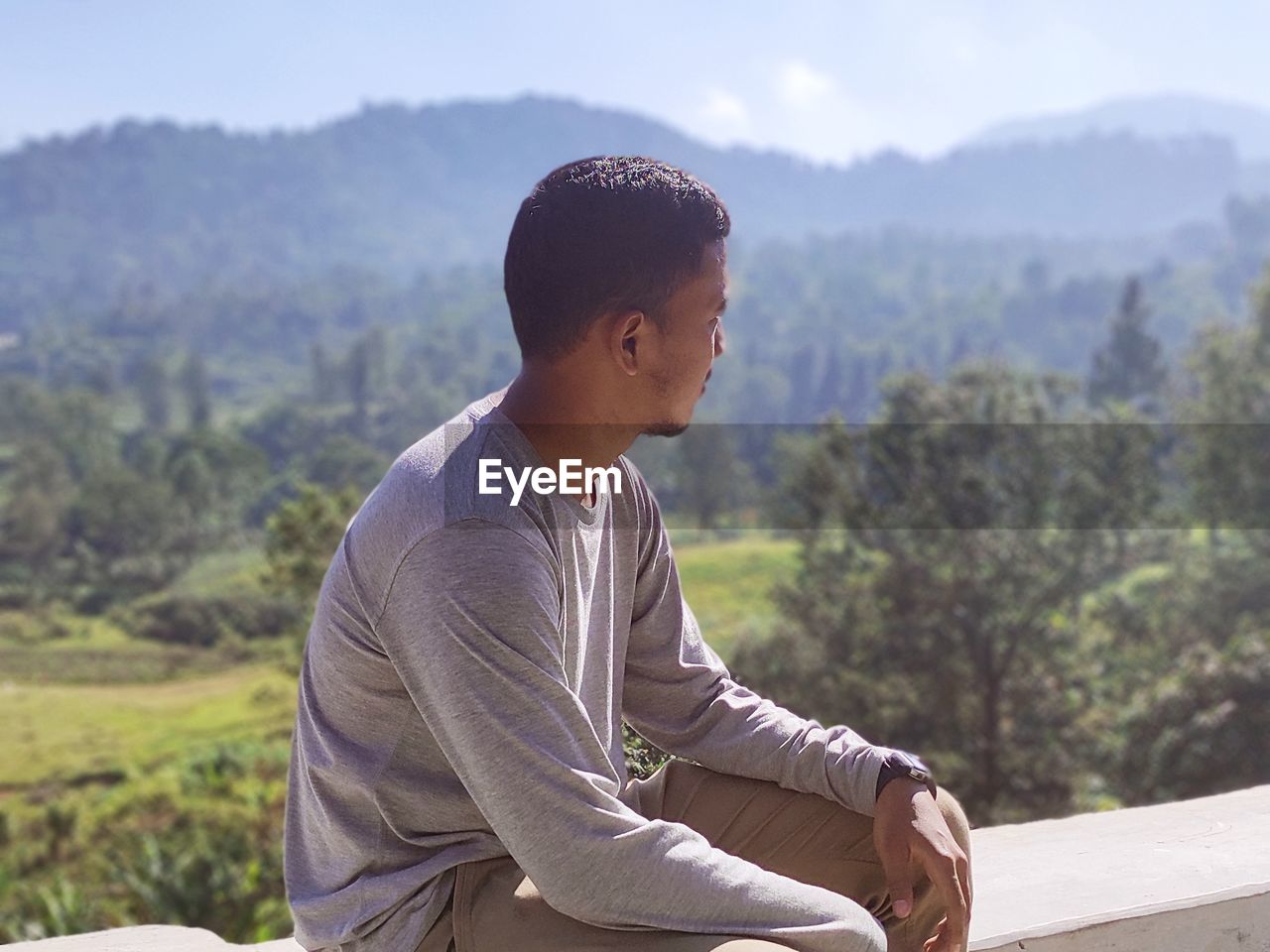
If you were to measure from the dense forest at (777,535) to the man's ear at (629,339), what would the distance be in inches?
25.4

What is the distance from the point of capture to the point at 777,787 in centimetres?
161

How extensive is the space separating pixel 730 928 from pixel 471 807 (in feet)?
0.96

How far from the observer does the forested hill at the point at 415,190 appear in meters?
129

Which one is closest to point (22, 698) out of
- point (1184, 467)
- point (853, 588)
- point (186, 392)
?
point (853, 588)

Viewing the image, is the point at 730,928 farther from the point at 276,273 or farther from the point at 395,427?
the point at 276,273

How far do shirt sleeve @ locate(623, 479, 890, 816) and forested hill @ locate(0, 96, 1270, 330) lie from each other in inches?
4425

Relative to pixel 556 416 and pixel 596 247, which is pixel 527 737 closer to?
pixel 556 416

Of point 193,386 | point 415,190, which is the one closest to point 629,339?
point 193,386

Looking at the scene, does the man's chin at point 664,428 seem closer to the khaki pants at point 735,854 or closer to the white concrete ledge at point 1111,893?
the khaki pants at point 735,854

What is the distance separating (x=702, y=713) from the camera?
1.64 m

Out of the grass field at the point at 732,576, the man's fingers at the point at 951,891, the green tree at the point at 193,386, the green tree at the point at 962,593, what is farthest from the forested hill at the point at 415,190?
the man's fingers at the point at 951,891

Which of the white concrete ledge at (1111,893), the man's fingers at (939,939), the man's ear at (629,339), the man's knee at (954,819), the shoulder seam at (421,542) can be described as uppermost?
the man's ear at (629,339)

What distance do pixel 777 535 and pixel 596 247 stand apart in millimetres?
31920

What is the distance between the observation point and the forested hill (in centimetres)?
12938
